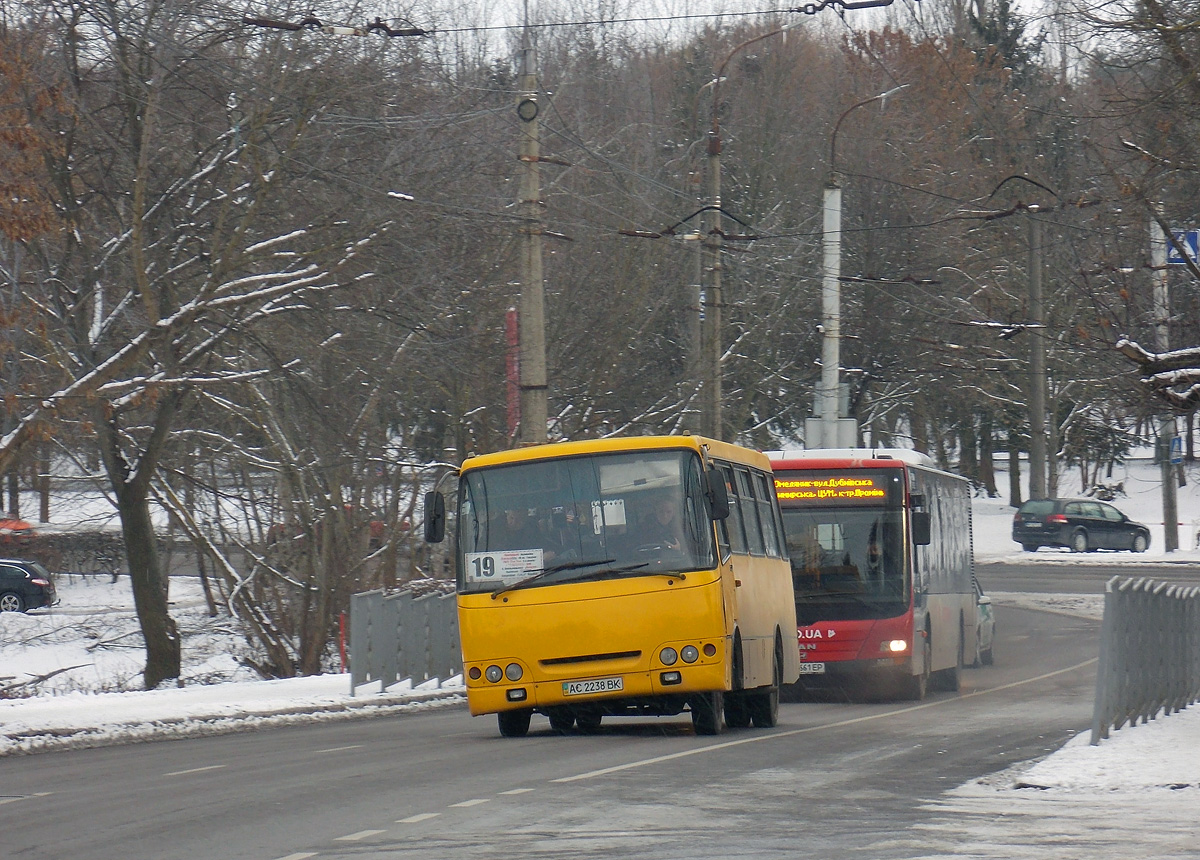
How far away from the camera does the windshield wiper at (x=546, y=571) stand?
1423cm

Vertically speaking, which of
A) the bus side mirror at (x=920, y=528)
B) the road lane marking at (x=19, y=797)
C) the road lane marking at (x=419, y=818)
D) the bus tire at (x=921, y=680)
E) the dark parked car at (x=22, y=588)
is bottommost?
the bus tire at (x=921, y=680)

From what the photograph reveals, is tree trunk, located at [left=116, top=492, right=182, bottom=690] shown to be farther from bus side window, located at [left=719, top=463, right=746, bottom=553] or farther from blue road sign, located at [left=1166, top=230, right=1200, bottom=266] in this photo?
blue road sign, located at [left=1166, top=230, right=1200, bottom=266]

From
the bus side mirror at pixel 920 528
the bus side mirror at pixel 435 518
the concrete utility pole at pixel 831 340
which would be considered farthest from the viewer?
the concrete utility pole at pixel 831 340

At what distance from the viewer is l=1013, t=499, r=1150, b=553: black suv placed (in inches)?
2048

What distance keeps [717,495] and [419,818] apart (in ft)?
18.5

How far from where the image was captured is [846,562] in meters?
20.8

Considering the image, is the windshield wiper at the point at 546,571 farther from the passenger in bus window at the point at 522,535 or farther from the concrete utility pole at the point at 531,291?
the concrete utility pole at the point at 531,291

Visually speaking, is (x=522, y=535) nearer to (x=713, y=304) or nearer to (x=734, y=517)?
(x=734, y=517)

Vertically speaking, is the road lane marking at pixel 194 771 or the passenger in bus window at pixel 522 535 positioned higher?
the passenger in bus window at pixel 522 535

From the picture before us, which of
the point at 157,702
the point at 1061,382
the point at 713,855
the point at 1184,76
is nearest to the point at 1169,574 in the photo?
the point at 1061,382

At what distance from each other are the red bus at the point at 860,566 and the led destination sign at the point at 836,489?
12mm

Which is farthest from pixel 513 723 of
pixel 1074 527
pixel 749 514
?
pixel 1074 527

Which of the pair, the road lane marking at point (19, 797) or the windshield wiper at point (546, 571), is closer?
the road lane marking at point (19, 797)

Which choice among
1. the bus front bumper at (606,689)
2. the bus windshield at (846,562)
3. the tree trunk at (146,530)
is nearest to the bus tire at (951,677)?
the bus windshield at (846,562)
